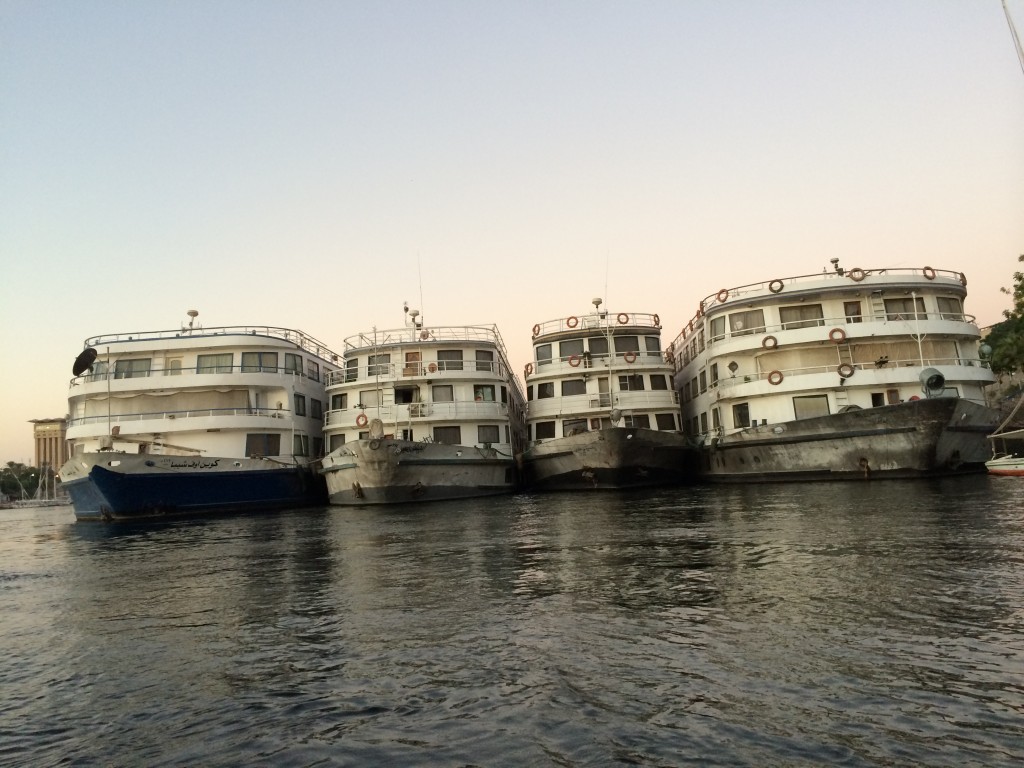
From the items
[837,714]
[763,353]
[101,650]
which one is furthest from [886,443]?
[101,650]

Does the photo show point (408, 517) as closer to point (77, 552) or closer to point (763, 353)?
point (77, 552)

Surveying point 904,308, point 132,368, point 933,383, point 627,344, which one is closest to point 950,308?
point 904,308

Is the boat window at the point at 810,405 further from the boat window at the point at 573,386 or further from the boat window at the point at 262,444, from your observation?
the boat window at the point at 262,444

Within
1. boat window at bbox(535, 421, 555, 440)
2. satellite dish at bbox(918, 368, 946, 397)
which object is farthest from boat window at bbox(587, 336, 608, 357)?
satellite dish at bbox(918, 368, 946, 397)

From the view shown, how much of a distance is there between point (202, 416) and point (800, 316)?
87.1ft

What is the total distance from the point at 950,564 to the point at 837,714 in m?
5.32

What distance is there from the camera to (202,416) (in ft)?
102

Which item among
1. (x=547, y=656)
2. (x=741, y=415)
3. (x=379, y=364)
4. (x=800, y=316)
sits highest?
(x=800, y=316)

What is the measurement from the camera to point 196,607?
8258 millimetres

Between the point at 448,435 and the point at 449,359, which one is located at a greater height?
the point at 449,359

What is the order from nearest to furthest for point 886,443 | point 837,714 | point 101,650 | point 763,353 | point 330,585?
point 837,714 < point 101,650 < point 330,585 < point 886,443 < point 763,353

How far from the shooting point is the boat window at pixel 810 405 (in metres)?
27.2

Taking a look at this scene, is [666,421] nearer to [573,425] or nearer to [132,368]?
[573,425]

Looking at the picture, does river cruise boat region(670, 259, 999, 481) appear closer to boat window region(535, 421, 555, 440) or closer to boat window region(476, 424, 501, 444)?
boat window region(535, 421, 555, 440)
